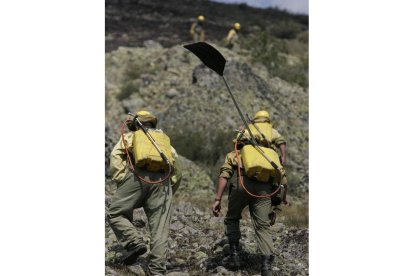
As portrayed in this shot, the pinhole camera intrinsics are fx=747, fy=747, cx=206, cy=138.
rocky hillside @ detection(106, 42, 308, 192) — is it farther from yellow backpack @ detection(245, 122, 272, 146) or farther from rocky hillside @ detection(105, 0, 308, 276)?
yellow backpack @ detection(245, 122, 272, 146)

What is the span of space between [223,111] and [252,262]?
8.17 metres

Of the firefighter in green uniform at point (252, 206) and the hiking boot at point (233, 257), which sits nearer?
the firefighter in green uniform at point (252, 206)

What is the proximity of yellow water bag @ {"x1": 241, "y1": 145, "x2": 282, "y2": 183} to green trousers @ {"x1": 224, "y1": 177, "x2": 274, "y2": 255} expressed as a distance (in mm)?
106

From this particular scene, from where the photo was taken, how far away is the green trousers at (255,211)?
23.5 ft

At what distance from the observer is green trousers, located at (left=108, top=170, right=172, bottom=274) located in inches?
280

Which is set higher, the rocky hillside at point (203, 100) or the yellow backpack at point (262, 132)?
the yellow backpack at point (262, 132)

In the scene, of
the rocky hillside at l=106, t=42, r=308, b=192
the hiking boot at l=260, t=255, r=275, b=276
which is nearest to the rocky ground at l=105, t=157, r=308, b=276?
the hiking boot at l=260, t=255, r=275, b=276

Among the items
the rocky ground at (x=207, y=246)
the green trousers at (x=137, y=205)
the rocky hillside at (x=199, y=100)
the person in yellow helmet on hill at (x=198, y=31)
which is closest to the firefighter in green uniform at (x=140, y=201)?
the green trousers at (x=137, y=205)

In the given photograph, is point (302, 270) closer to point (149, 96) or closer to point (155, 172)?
point (155, 172)

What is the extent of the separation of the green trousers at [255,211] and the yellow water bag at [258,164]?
11 cm

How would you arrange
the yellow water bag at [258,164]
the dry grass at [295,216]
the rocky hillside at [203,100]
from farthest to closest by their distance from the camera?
the dry grass at [295,216]
the rocky hillside at [203,100]
the yellow water bag at [258,164]

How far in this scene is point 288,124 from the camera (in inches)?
623

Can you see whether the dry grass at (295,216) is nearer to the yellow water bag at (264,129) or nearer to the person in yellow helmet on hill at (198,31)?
the yellow water bag at (264,129)

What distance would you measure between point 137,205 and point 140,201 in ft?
0.19
